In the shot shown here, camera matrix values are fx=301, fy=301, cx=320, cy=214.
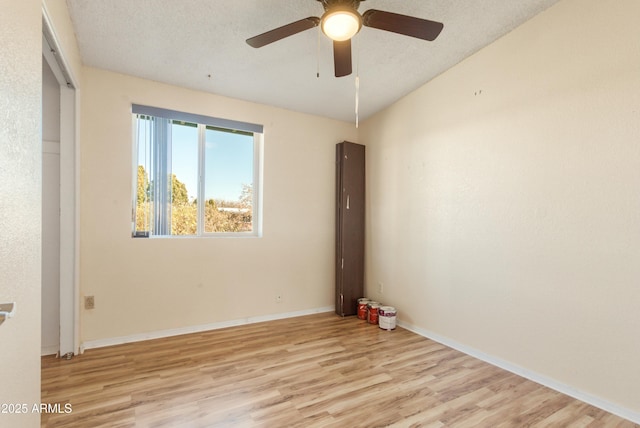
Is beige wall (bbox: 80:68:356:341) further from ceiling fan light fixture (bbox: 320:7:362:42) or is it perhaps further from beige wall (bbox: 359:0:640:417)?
ceiling fan light fixture (bbox: 320:7:362:42)

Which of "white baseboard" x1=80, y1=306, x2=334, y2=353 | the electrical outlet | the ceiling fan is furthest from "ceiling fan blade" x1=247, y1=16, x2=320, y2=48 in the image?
"white baseboard" x1=80, y1=306, x2=334, y2=353

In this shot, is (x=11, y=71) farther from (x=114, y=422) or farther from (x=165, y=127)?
(x=165, y=127)

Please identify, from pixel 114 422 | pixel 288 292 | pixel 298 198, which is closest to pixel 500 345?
pixel 288 292

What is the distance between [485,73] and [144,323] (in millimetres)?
3836

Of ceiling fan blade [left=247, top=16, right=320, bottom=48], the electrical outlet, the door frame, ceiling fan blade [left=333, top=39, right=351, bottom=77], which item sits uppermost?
ceiling fan blade [left=247, top=16, right=320, bottom=48]

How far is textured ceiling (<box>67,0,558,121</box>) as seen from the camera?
2072mm

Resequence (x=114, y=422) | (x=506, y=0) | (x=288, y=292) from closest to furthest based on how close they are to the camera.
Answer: (x=114, y=422) → (x=506, y=0) → (x=288, y=292)

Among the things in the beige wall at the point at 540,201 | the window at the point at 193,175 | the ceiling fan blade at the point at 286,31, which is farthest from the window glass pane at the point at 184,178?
the beige wall at the point at 540,201

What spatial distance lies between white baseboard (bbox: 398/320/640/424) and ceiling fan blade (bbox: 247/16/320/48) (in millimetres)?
2857

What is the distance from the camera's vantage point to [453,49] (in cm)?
262

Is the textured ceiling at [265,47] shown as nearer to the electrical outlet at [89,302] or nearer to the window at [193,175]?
the window at [193,175]

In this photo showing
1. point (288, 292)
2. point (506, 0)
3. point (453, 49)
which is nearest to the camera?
point (506, 0)

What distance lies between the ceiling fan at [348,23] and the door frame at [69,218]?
170cm

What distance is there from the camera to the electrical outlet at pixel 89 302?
2598 millimetres
